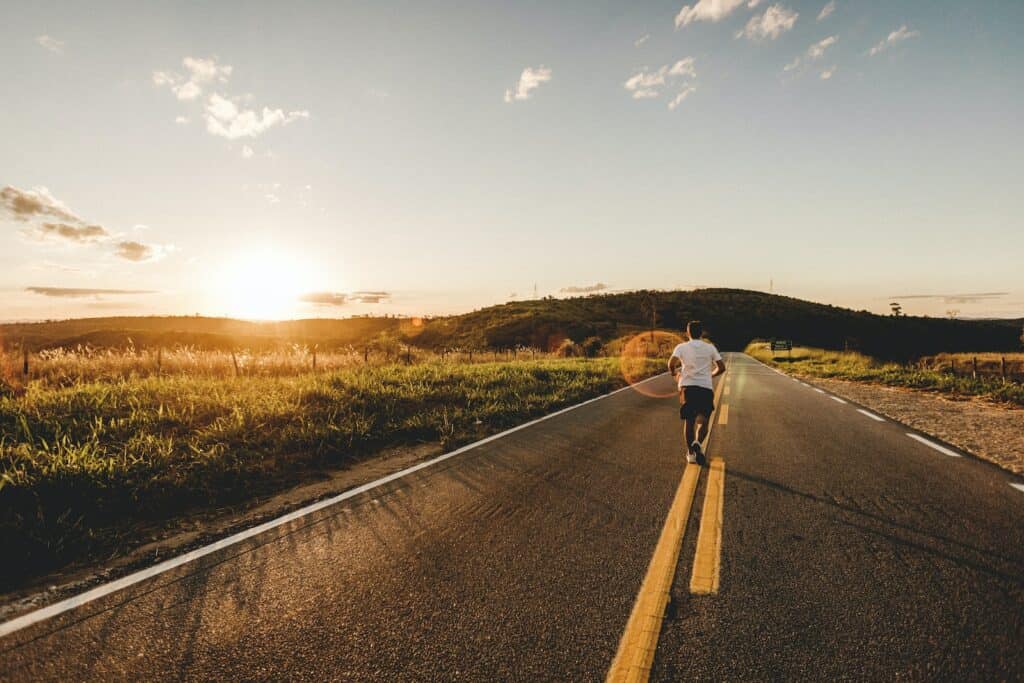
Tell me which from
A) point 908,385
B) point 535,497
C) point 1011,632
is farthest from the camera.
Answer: point 908,385

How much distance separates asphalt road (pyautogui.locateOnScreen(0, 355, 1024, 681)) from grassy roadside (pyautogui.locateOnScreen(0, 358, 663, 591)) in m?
1.45

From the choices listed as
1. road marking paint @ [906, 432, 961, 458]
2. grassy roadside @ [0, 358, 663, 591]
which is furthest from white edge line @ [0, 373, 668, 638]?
road marking paint @ [906, 432, 961, 458]

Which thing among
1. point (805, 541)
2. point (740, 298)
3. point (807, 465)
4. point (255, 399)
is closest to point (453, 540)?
point (805, 541)

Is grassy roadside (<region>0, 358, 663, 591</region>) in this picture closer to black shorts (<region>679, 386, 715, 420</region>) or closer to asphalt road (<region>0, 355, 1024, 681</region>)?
asphalt road (<region>0, 355, 1024, 681</region>)

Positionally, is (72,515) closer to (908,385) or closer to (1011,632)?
(1011,632)

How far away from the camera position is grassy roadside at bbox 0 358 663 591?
170 inches

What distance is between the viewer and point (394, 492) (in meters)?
5.26

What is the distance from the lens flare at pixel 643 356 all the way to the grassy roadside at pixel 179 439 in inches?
219

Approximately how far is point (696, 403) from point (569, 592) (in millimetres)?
4233

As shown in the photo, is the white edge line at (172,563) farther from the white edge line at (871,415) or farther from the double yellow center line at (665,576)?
the white edge line at (871,415)

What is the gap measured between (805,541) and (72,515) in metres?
6.19

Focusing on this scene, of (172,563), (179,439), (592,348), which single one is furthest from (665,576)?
(592,348)

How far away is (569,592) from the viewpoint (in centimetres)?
305

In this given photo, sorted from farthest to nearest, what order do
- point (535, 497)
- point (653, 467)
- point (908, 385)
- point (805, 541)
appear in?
point (908, 385)
point (653, 467)
point (535, 497)
point (805, 541)
